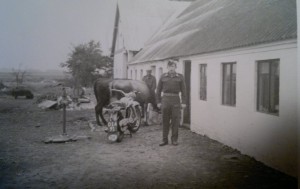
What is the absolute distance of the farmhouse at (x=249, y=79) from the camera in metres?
4.05

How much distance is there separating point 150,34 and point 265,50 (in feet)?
30.8

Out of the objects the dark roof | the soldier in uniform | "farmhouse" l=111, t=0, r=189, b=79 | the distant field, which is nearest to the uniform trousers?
the soldier in uniform

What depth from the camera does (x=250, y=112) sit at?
5109mm

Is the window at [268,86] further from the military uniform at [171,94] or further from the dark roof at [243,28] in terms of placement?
the military uniform at [171,94]

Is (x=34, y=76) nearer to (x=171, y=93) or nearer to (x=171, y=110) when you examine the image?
(x=171, y=93)

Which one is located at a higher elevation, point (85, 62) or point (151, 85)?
point (85, 62)

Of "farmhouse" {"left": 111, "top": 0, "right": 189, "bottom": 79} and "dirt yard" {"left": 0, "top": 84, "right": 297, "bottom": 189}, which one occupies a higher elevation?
"farmhouse" {"left": 111, "top": 0, "right": 189, "bottom": 79}

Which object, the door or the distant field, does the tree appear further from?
the door

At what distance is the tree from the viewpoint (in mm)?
4324

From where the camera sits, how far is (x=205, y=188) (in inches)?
146

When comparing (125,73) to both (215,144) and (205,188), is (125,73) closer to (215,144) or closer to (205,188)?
(215,144)

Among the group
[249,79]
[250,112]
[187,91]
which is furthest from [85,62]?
[187,91]

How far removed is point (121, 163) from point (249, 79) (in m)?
2.16

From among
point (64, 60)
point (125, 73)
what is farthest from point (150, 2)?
point (125, 73)
